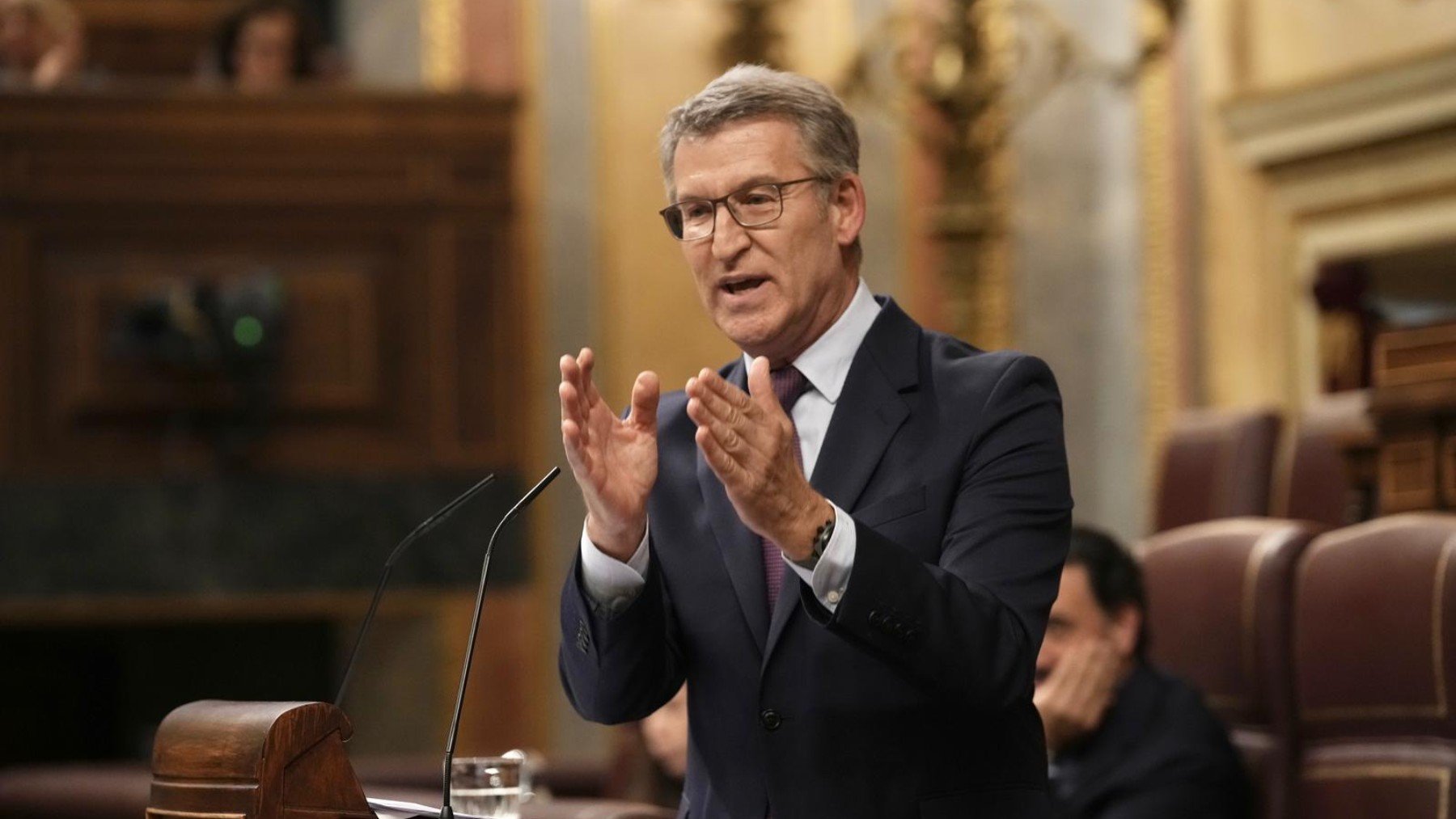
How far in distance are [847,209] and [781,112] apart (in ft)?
0.40

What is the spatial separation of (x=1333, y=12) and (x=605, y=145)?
7.49 feet

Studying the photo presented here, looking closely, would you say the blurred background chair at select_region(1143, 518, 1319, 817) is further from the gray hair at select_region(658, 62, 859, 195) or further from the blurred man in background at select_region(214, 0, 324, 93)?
the blurred man in background at select_region(214, 0, 324, 93)

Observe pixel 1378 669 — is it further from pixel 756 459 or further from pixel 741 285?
pixel 756 459

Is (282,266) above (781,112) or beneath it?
beneath

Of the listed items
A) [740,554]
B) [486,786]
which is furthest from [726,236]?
[486,786]

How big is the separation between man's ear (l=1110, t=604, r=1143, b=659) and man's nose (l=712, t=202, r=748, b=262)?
1.48m

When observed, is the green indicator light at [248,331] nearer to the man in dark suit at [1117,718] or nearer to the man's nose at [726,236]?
the man in dark suit at [1117,718]

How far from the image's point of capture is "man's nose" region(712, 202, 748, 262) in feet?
5.98

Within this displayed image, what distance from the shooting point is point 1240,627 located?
3119 mm

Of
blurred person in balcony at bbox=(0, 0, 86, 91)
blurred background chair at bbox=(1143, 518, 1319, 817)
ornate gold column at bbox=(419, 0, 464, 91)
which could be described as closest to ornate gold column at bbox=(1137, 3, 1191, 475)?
ornate gold column at bbox=(419, 0, 464, 91)

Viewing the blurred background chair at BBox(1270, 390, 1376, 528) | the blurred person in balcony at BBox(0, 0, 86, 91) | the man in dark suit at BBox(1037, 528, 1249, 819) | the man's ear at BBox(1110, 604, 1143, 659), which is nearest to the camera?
the man in dark suit at BBox(1037, 528, 1249, 819)

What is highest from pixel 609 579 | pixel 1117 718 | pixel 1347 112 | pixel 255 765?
pixel 1347 112

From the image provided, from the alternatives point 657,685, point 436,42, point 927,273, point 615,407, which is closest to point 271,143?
point 436,42

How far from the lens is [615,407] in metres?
6.48
